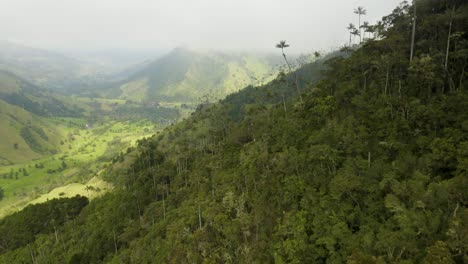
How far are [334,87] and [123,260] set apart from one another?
81.5m

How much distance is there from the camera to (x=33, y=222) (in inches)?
5881

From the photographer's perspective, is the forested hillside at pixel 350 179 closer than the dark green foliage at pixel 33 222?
Yes

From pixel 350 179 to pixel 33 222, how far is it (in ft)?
509

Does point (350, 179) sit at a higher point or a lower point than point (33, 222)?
higher

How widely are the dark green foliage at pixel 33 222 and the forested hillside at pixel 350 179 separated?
4258 cm

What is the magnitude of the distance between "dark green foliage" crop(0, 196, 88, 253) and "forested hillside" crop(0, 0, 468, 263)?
42.6 m

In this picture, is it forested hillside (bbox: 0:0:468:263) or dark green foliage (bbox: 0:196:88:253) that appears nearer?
forested hillside (bbox: 0:0:468:263)

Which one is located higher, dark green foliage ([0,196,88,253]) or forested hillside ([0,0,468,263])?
forested hillside ([0,0,468,263])

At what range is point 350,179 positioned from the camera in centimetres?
5094

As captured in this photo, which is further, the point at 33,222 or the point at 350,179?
the point at 33,222

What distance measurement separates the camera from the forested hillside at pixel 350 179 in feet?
134

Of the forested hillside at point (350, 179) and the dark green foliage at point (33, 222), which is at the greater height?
the forested hillside at point (350, 179)

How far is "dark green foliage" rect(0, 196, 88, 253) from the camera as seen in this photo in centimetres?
14500

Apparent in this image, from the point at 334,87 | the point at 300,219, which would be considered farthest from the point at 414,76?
the point at 300,219
